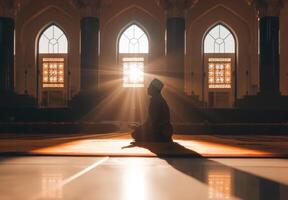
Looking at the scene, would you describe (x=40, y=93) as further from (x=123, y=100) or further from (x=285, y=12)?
(x=285, y=12)

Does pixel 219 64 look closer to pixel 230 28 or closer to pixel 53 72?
pixel 230 28

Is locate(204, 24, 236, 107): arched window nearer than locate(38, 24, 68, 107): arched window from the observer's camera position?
Yes

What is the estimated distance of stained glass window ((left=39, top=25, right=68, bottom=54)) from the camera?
30.1 metres

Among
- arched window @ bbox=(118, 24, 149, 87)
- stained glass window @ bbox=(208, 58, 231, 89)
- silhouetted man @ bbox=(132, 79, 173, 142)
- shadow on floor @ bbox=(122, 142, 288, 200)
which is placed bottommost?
shadow on floor @ bbox=(122, 142, 288, 200)

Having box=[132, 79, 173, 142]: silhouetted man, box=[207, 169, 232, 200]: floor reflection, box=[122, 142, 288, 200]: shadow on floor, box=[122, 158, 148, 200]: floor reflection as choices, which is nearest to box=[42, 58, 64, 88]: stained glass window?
box=[132, 79, 173, 142]: silhouetted man

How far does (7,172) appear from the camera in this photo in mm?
7367

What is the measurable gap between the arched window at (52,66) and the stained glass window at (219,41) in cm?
838

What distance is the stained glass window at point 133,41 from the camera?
29.8m

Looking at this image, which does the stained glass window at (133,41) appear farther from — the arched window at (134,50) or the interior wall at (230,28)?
the interior wall at (230,28)

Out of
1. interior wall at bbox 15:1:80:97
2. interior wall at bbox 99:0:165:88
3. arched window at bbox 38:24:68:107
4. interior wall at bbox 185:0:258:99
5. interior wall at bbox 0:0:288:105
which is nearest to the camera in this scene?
interior wall at bbox 185:0:258:99

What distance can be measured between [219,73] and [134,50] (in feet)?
16.9

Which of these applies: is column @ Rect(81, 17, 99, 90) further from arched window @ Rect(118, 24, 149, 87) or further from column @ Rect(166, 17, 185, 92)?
arched window @ Rect(118, 24, 149, 87)

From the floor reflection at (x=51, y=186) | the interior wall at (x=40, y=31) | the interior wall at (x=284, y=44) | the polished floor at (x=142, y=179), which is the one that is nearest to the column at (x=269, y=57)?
the interior wall at (x=284, y=44)

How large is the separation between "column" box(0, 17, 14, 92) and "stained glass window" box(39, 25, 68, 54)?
17.3 feet
